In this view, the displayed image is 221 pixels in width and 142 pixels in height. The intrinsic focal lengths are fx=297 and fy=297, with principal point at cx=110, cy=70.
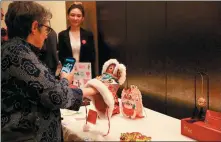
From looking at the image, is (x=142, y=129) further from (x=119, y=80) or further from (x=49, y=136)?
(x=49, y=136)

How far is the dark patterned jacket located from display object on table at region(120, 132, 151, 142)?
0.36m

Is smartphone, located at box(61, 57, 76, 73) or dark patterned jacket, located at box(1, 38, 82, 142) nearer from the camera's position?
dark patterned jacket, located at box(1, 38, 82, 142)

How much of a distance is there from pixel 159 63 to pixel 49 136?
125cm

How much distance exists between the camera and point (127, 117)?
72.1 inches

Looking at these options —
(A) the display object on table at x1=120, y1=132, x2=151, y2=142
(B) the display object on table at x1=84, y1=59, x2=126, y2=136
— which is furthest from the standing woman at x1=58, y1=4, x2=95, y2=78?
(A) the display object on table at x1=120, y1=132, x2=151, y2=142

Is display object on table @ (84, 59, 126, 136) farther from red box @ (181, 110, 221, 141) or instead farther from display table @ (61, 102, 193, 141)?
red box @ (181, 110, 221, 141)

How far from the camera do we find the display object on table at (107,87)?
61.5 inches

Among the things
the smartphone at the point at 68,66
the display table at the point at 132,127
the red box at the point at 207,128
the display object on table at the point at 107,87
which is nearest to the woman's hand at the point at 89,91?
the display object on table at the point at 107,87

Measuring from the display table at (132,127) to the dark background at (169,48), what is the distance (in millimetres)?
359

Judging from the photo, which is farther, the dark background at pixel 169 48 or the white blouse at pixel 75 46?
the white blouse at pixel 75 46

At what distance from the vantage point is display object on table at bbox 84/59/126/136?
1561mm

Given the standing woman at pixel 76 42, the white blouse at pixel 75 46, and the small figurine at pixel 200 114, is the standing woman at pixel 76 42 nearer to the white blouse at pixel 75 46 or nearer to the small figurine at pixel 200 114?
the white blouse at pixel 75 46

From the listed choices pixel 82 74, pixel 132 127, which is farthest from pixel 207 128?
pixel 82 74

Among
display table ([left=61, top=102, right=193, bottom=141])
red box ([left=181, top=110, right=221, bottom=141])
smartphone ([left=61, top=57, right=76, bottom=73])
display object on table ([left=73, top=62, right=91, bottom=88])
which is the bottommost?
display table ([left=61, top=102, right=193, bottom=141])
